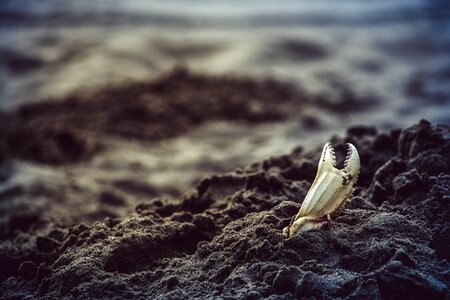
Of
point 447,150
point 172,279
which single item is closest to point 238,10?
point 447,150

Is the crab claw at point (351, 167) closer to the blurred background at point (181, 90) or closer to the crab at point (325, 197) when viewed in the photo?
→ the crab at point (325, 197)

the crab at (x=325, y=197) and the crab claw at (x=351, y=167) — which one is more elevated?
the crab claw at (x=351, y=167)

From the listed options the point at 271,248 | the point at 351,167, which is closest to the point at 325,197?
the point at 351,167

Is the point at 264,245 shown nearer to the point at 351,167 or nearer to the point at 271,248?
the point at 271,248

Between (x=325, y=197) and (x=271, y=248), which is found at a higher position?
(x=325, y=197)

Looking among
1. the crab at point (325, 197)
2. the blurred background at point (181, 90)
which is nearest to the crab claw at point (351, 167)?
the crab at point (325, 197)

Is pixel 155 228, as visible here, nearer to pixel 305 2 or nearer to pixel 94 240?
pixel 94 240
